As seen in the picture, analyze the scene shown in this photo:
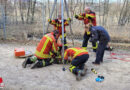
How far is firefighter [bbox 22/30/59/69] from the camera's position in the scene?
4.35 metres

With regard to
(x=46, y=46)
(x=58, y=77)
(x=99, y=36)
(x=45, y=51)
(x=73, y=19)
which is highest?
(x=73, y=19)

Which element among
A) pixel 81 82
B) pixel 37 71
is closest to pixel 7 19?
pixel 37 71

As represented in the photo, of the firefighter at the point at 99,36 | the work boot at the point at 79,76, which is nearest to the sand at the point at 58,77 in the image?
the work boot at the point at 79,76

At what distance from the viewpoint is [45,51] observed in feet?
14.6

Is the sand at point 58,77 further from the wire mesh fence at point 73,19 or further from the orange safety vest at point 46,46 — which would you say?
the wire mesh fence at point 73,19

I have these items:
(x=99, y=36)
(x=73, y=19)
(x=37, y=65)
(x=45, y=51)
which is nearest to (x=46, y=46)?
(x=45, y=51)

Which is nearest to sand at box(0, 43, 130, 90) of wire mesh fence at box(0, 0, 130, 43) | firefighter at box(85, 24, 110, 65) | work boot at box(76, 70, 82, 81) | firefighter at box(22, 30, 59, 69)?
work boot at box(76, 70, 82, 81)

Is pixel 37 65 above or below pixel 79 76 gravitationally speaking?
above

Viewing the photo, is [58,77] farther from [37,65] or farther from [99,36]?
[99,36]

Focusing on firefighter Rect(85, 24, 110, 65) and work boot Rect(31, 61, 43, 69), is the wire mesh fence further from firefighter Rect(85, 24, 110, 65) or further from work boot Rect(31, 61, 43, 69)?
work boot Rect(31, 61, 43, 69)

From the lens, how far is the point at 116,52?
650cm

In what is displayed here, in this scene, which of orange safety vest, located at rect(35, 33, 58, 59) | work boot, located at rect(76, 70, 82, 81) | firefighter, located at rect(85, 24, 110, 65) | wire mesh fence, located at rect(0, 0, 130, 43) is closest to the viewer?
work boot, located at rect(76, 70, 82, 81)

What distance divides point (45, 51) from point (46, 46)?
0.18 m

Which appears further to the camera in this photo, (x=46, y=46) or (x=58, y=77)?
(x=46, y=46)
